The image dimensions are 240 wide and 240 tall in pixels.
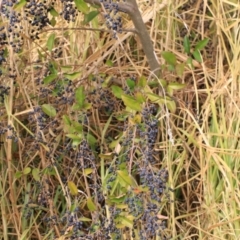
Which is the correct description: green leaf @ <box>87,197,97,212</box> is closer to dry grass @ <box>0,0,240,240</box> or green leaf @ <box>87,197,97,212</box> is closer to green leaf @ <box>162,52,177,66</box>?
dry grass @ <box>0,0,240,240</box>

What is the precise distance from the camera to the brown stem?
1589 millimetres

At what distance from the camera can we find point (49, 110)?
5.41 ft

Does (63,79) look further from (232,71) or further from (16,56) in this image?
(232,71)

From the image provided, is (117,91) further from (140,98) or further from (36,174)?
(36,174)

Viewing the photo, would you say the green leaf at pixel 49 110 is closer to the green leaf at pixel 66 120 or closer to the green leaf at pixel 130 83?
the green leaf at pixel 66 120

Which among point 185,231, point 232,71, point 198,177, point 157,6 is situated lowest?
point 185,231

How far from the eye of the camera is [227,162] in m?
1.58

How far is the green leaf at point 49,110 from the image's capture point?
165 centimetres

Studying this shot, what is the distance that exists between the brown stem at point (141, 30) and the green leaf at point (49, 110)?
11.4 inches

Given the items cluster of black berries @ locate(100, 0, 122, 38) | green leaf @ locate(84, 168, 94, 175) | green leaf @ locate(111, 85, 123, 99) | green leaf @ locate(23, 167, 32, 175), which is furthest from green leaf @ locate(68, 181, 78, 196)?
cluster of black berries @ locate(100, 0, 122, 38)

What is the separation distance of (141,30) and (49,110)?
318mm

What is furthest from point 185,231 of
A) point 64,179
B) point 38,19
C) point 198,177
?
point 38,19

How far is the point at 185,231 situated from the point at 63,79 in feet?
1.63

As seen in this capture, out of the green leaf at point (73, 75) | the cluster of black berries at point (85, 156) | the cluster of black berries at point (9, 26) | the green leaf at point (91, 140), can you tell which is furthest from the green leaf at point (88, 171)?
the cluster of black berries at point (9, 26)
